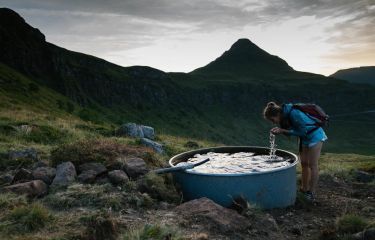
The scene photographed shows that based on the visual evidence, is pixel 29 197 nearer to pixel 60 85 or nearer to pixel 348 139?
pixel 60 85

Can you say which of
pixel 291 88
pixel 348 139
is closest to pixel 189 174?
pixel 348 139

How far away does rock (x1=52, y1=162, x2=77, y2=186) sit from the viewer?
8.70m

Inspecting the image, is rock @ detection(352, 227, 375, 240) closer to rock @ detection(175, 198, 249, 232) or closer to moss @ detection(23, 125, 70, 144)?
rock @ detection(175, 198, 249, 232)

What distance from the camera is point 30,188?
322 inches

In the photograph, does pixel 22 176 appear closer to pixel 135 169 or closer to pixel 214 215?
pixel 135 169

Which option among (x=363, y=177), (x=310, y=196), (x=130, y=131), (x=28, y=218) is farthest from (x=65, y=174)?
(x=130, y=131)

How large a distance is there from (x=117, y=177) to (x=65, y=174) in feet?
3.54

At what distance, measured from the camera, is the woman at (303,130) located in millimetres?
9633

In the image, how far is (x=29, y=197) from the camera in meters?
8.06

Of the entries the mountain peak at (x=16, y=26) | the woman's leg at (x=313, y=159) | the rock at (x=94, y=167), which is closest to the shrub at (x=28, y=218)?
the rock at (x=94, y=167)

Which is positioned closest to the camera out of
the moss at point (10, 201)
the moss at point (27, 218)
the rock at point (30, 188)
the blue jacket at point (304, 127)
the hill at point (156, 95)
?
the moss at point (27, 218)

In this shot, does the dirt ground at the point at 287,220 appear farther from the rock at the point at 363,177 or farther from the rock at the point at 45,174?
the rock at the point at 363,177

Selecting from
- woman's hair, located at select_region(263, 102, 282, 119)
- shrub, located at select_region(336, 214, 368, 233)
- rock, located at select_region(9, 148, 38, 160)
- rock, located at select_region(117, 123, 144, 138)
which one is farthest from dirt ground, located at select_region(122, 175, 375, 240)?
rock, located at select_region(117, 123, 144, 138)

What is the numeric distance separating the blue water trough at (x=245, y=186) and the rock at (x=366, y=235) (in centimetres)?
221
